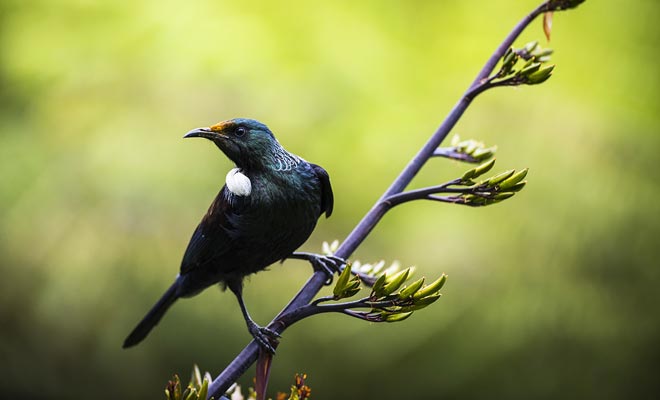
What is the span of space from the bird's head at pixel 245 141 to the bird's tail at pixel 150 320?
0.78 ft

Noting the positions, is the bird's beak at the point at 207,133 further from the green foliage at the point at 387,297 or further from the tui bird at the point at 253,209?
the green foliage at the point at 387,297

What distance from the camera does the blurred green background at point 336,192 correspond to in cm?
201

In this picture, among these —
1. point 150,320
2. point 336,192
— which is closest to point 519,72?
point 150,320

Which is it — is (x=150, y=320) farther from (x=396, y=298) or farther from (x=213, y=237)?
(x=396, y=298)

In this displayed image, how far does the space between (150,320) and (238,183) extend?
0.26m

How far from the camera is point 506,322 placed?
6.87 feet

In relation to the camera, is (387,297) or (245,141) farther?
(245,141)

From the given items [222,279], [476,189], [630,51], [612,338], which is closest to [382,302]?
[476,189]

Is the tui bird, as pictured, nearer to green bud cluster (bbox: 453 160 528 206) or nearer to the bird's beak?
the bird's beak

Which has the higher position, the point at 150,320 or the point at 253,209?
the point at 253,209

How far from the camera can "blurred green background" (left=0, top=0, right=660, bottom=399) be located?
6.58 feet

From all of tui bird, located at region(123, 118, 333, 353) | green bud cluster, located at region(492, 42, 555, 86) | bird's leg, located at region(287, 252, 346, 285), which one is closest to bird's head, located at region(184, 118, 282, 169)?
tui bird, located at region(123, 118, 333, 353)

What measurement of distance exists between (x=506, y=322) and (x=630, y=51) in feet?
3.21

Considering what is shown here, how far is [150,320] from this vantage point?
2.84 feet
